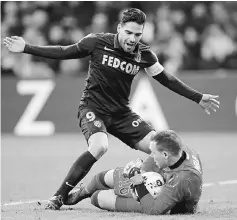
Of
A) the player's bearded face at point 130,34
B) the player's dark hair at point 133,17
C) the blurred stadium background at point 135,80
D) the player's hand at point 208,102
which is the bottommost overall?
the blurred stadium background at point 135,80

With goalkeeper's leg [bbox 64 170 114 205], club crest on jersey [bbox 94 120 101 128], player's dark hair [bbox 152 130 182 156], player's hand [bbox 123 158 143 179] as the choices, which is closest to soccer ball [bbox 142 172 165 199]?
player's hand [bbox 123 158 143 179]

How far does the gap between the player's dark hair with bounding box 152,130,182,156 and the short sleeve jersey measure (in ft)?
4.70

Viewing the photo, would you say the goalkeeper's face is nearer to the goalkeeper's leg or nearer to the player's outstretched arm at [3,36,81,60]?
the goalkeeper's leg

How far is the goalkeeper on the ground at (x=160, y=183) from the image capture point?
6.50 metres

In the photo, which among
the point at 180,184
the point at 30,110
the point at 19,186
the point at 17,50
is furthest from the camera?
the point at 30,110

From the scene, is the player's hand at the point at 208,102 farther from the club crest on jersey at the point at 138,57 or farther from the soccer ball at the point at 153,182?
the soccer ball at the point at 153,182

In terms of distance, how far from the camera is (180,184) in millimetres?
6449

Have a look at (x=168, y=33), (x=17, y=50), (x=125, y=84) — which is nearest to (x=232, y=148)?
(x=168, y=33)

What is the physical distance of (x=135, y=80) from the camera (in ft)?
52.2

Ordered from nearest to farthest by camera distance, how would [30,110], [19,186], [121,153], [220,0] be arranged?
1. [19,186]
2. [121,153]
3. [30,110]
4. [220,0]

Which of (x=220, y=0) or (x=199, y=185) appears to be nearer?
(x=199, y=185)

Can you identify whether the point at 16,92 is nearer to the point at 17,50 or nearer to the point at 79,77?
the point at 79,77

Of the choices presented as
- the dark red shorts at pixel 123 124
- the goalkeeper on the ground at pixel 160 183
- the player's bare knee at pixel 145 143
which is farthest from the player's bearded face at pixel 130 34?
the goalkeeper on the ground at pixel 160 183

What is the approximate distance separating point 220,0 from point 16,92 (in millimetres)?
5885
